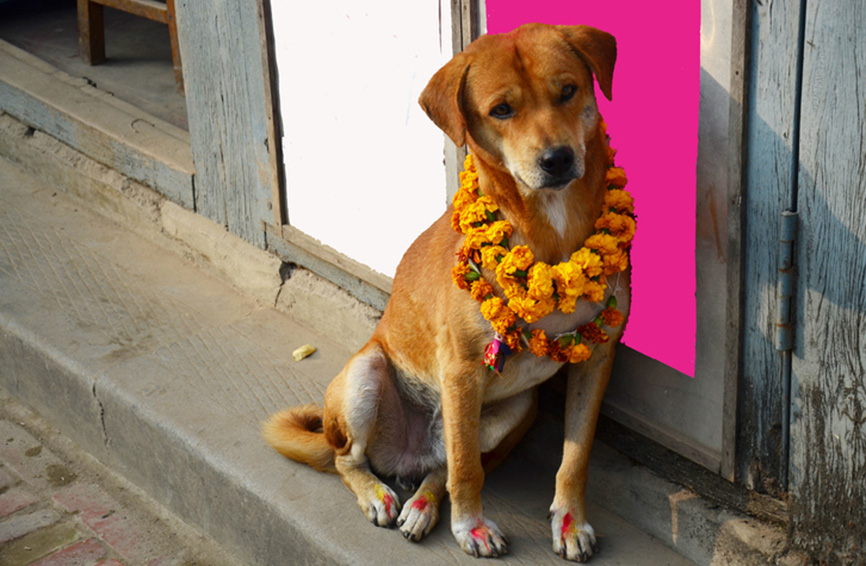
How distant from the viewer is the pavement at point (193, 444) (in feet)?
11.6

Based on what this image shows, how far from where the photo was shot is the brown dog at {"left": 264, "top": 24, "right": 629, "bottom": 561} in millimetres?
2852

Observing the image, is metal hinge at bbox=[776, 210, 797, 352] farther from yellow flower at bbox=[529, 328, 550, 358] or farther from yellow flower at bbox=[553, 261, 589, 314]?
yellow flower at bbox=[529, 328, 550, 358]

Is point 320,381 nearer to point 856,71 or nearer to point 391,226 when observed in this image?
point 391,226

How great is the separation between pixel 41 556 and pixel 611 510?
89.3 inches

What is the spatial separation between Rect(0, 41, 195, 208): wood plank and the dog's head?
2818 millimetres

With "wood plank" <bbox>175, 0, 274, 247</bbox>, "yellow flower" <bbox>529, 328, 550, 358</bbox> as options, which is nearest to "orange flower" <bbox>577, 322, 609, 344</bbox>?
"yellow flower" <bbox>529, 328, 550, 358</bbox>

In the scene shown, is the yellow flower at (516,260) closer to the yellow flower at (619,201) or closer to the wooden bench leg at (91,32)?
the yellow flower at (619,201)

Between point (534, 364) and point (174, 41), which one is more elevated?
point (174, 41)

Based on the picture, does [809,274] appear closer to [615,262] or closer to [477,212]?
[615,262]

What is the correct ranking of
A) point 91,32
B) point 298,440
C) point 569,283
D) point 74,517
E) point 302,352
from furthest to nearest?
point 91,32 → point 302,352 → point 74,517 → point 298,440 → point 569,283

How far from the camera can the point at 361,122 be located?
4320mm

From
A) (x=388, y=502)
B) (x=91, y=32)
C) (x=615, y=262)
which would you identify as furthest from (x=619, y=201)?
(x=91, y=32)

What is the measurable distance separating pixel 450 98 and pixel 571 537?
154cm

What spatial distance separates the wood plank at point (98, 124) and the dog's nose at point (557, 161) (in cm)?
305
